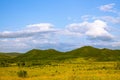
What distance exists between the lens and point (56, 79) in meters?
34.8

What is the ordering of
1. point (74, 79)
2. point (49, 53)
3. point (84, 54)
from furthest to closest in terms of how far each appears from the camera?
point (49, 53), point (84, 54), point (74, 79)

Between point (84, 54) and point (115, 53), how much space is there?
18.5 meters

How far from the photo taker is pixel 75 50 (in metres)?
170

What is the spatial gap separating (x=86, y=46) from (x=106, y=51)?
1435 centimetres

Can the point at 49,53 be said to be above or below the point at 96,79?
above

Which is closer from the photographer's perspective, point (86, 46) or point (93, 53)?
point (93, 53)

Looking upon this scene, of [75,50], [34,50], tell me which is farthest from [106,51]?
[34,50]

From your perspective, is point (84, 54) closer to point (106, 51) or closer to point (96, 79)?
point (106, 51)

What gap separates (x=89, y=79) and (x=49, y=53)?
13085cm

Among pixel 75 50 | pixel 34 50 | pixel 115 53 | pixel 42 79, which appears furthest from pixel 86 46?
pixel 42 79

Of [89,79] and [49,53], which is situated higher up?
[49,53]

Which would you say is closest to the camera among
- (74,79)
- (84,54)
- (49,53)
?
(74,79)

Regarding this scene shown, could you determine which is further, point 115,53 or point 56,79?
point 115,53

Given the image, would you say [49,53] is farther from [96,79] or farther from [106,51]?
[96,79]
